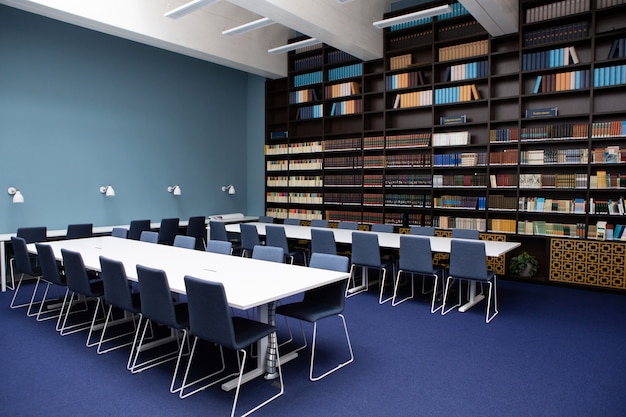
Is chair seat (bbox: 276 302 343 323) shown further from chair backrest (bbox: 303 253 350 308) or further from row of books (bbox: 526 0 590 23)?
row of books (bbox: 526 0 590 23)

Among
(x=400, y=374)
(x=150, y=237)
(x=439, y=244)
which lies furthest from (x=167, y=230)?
(x=400, y=374)

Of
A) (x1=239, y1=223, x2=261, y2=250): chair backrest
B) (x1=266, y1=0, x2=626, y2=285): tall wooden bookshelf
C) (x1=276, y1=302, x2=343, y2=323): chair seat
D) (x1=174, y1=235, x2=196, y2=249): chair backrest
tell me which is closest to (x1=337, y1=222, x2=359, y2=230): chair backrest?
(x1=266, y1=0, x2=626, y2=285): tall wooden bookshelf

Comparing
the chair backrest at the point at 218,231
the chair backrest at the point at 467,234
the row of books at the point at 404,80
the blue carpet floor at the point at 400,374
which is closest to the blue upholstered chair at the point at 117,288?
the blue carpet floor at the point at 400,374

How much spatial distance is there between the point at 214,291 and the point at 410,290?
11.9 feet

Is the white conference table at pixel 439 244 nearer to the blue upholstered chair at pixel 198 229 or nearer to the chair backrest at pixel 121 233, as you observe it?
the blue upholstered chair at pixel 198 229

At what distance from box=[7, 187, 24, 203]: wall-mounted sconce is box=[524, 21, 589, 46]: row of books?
23.6 ft

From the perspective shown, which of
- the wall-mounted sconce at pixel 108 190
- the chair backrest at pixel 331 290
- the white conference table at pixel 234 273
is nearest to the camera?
the white conference table at pixel 234 273

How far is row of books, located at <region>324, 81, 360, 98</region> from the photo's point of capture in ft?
25.5

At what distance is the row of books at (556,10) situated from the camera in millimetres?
5699

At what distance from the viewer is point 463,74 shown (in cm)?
660

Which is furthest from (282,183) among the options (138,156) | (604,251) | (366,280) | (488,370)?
(488,370)

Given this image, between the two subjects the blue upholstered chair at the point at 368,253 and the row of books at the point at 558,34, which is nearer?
the blue upholstered chair at the point at 368,253

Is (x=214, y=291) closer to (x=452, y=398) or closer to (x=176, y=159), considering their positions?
(x=452, y=398)

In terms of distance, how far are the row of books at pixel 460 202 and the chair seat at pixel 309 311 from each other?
3.90 meters
